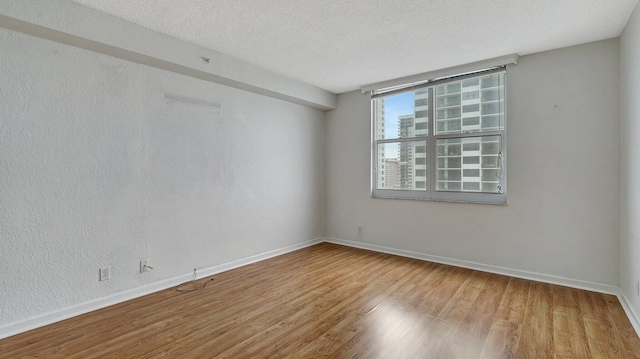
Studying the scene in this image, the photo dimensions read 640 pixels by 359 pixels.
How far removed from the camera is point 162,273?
10.4 feet

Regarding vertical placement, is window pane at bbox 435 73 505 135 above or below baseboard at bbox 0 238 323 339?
above

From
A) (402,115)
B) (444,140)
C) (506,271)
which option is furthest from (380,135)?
(506,271)

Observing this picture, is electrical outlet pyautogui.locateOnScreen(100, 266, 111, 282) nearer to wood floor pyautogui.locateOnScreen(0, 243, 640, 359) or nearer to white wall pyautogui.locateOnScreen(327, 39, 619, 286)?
wood floor pyautogui.locateOnScreen(0, 243, 640, 359)

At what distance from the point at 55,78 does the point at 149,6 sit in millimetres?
1011

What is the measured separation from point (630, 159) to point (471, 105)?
1689 mm

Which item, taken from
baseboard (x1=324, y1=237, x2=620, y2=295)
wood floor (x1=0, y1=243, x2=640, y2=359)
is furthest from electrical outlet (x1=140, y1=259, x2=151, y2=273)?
baseboard (x1=324, y1=237, x2=620, y2=295)

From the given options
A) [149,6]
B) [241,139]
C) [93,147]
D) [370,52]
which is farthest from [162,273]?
[370,52]

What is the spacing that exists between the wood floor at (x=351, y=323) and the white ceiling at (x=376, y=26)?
2597mm

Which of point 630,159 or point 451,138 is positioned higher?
point 451,138

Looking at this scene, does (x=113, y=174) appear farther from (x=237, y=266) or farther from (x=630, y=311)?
(x=630, y=311)

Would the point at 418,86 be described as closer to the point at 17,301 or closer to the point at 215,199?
the point at 215,199

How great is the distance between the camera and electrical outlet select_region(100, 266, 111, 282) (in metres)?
2.73

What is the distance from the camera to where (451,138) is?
4.06m

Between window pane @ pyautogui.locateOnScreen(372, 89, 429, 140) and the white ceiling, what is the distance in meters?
0.78
